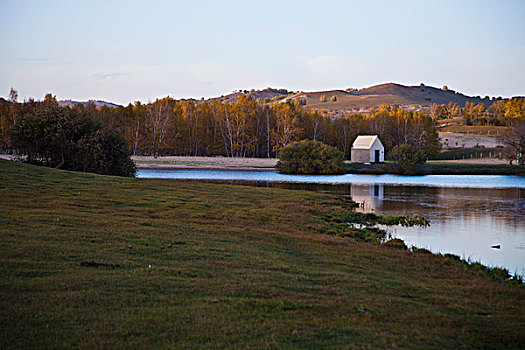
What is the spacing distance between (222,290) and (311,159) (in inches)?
2488

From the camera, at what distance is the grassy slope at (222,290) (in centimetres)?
646

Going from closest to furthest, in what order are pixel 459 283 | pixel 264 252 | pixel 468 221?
pixel 459 283 → pixel 264 252 → pixel 468 221

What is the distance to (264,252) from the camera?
40.5 ft

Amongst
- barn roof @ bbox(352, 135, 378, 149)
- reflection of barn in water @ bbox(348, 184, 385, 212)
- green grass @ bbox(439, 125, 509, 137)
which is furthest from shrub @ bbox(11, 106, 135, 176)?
green grass @ bbox(439, 125, 509, 137)

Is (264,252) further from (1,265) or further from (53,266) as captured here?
(1,265)

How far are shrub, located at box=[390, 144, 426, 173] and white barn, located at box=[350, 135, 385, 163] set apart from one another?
10.3 m

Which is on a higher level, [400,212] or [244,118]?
[244,118]

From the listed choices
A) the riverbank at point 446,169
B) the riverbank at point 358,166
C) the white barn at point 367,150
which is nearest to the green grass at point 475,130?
the riverbank at point 358,166

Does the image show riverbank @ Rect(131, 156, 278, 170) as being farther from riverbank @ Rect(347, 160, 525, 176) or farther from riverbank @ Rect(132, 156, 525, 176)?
riverbank @ Rect(347, 160, 525, 176)

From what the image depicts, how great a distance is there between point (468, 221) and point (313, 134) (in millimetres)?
76053

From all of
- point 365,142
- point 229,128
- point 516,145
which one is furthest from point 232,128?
point 516,145

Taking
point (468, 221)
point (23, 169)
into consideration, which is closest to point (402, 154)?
point (468, 221)

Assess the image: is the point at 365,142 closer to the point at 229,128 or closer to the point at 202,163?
the point at 229,128

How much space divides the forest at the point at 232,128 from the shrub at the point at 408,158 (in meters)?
24.8
